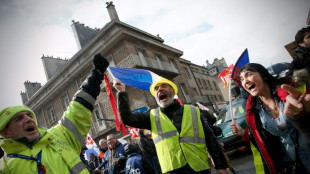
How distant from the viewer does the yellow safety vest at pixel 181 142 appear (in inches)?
82.0

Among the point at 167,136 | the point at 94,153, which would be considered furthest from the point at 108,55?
the point at 167,136

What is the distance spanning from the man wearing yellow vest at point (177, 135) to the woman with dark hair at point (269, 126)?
0.42 meters

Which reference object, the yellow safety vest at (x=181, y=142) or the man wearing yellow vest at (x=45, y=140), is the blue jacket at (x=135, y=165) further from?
the man wearing yellow vest at (x=45, y=140)

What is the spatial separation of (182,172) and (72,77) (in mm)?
18414

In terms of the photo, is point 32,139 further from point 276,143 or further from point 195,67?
point 195,67

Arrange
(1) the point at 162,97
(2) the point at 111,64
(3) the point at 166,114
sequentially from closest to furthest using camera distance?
(3) the point at 166,114 < (1) the point at 162,97 < (2) the point at 111,64

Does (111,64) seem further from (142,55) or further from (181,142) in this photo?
(181,142)

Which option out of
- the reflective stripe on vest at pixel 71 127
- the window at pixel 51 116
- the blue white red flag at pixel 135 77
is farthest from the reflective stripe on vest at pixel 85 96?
the window at pixel 51 116

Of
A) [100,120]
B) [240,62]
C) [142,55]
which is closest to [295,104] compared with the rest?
[240,62]

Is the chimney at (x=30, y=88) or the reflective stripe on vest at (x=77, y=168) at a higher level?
the chimney at (x=30, y=88)

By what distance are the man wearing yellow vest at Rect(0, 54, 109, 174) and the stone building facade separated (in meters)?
12.2

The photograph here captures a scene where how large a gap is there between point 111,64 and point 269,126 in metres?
15.4

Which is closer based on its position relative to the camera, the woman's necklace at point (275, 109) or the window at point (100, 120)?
the woman's necklace at point (275, 109)

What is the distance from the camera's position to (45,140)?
1.61 meters
